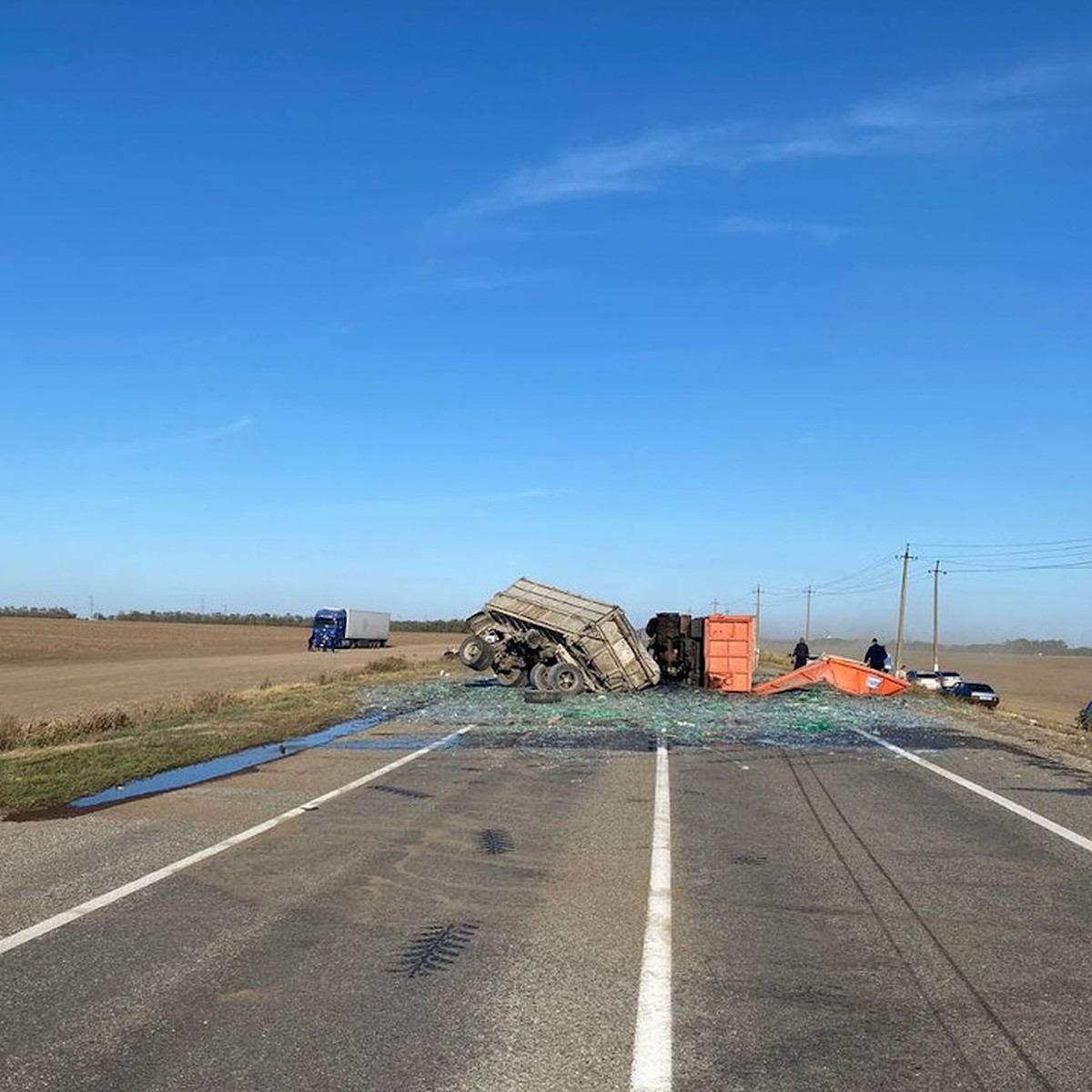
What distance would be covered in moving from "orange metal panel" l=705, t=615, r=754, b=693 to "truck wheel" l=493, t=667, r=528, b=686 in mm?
5061

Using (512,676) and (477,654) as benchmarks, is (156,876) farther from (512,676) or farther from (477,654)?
(512,676)

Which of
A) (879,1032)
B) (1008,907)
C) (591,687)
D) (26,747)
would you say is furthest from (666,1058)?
(591,687)

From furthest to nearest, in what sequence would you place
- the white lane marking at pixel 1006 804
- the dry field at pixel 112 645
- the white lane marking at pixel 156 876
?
the dry field at pixel 112 645
the white lane marking at pixel 1006 804
the white lane marking at pixel 156 876

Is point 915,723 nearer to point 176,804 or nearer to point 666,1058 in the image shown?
point 176,804

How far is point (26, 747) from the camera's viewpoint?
17.2 meters

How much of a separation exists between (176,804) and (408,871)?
4.15m

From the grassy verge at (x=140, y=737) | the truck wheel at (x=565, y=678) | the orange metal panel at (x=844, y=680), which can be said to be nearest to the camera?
the grassy verge at (x=140, y=737)

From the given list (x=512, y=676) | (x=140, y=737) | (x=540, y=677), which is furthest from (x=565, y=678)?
(x=140, y=737)

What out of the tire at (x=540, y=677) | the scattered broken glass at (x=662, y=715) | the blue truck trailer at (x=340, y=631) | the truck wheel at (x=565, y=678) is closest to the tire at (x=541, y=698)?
the scattered broken glass at (x=662, y=715)

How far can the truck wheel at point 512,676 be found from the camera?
2939 cm

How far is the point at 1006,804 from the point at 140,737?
1317 cm

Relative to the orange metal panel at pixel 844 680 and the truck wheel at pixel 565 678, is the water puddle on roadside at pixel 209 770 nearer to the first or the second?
the truck wheel at pixel 565 678

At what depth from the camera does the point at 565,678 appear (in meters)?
27.9

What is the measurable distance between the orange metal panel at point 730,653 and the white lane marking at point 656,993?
2087cm
